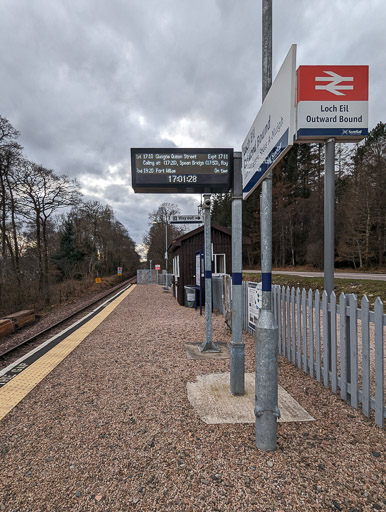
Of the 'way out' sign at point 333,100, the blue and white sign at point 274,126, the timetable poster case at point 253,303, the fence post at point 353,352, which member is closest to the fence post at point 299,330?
the fence post at point 353,352

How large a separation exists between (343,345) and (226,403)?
158 centimetres

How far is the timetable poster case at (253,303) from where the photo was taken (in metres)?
5.69

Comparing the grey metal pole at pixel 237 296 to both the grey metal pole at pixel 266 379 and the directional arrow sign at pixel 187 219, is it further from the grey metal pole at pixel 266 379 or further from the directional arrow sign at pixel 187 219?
the directional arrow sign at pixel 187 219

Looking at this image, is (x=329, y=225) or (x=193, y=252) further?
(x=193, y=252)

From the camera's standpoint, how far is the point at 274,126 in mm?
2061

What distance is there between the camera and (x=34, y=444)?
252 centimetres

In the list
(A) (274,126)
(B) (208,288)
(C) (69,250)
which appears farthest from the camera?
(C) (69,250)

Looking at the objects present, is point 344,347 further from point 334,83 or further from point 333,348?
point 334,83

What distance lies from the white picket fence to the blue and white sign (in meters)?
1.79

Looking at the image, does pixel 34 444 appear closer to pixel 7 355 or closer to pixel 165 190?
pixel 165 190

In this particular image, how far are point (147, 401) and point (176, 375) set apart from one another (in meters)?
0.87

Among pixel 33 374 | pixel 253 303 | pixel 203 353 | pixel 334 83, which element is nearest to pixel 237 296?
pixel 203 353

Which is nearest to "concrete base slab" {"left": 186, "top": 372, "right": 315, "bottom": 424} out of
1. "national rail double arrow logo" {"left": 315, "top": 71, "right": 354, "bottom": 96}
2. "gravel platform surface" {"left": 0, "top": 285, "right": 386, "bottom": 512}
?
"gravel platform surface" {"left": 0, "top": 285, "right": 386, "bottom": 512}

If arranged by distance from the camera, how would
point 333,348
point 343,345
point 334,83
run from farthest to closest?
point 333,348
point 343,345
point 334,83
